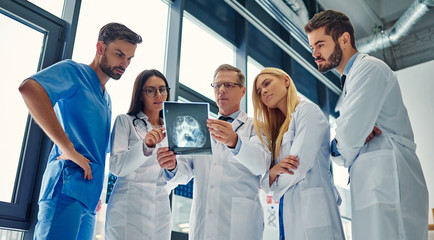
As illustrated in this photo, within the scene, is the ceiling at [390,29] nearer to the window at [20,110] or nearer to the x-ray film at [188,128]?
the window at [20,110]

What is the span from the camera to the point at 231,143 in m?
1.62

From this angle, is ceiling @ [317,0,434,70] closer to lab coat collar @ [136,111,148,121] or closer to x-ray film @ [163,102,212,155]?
lab coat collar @ [136,111,148,121]

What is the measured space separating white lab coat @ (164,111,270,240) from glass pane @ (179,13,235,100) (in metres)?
1.61

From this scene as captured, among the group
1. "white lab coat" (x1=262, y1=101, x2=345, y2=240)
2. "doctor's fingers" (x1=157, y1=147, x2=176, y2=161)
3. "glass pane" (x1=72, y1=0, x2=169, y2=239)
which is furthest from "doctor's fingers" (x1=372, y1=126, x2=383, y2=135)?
"glass pane" (x1=72, y1=0, x2=169, y2=239)

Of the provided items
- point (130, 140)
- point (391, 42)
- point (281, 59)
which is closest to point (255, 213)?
point (130, 140)

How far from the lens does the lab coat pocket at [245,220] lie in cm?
159

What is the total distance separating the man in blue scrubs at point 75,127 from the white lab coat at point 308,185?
786mm

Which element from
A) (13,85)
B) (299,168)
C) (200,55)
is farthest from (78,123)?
(200,55)

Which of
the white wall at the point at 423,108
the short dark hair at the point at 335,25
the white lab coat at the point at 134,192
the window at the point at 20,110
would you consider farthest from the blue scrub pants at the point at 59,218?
the white wall at the point at 423,108

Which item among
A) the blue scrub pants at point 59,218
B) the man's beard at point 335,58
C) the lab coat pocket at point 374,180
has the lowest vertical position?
the blue scrub pants at point 59,218

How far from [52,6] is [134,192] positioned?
4.87 ft

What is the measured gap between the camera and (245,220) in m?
1.61

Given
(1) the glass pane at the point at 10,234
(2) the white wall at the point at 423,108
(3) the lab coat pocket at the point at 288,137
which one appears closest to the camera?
(3) the lab coat pocket at the point at 288,137

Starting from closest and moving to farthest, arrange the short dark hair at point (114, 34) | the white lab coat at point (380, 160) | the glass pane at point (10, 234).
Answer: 1. the white lab coat at point (380, 160)
2. the short dark hair at point (114, 34)
3. the glass pane at point (10, 234)
